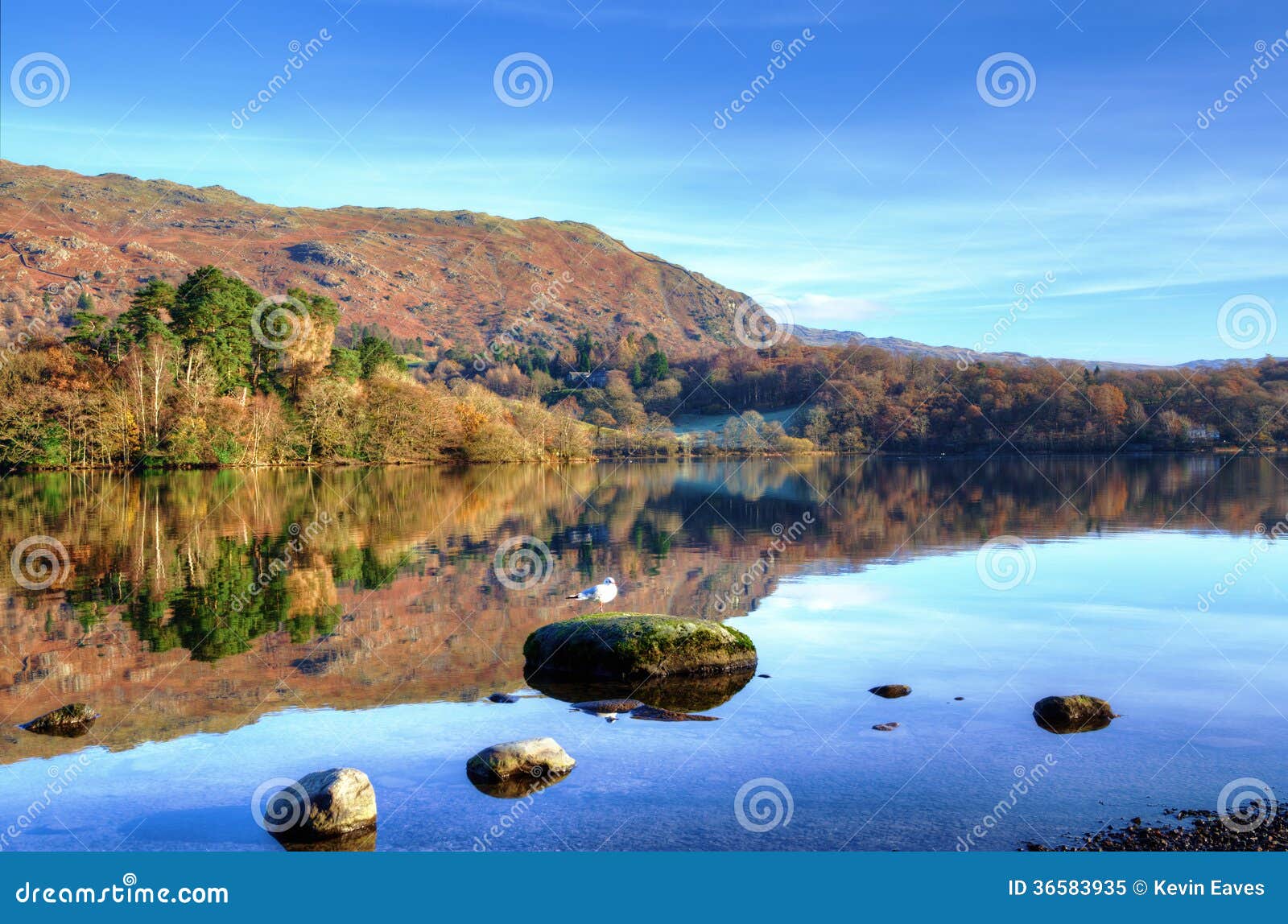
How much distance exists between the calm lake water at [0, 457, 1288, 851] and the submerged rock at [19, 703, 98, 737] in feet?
0.74

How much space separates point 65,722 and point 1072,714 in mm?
12594

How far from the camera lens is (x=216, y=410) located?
76.9 meters

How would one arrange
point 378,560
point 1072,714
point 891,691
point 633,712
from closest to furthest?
point 1072,714 → point 633,712 → point 891,691 → point 378,560

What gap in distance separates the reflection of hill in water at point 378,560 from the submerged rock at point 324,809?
3.53 meters

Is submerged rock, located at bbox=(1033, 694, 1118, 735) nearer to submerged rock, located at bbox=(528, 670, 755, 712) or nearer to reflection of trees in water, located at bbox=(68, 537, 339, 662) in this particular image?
submerged rock, located at bbox=(528, 670, 755, 712)

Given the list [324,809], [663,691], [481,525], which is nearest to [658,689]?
[663,691]

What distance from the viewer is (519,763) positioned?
10.4m

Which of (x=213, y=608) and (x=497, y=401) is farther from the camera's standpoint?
(x=497, y=401)

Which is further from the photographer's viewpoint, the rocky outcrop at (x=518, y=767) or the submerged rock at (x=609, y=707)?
the submerged rock at (x=609, y=707)

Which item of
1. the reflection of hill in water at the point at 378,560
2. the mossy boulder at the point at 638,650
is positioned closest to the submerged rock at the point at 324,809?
the reflection of hill in water at the point at 378,560

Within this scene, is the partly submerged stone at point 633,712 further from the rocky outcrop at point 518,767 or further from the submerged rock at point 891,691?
the submerged rock at point 891,691

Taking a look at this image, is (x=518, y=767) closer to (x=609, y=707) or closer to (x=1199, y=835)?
(x=609, y=707)

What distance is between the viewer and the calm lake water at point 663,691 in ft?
31.0

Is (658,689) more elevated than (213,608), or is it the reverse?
(658,689)
